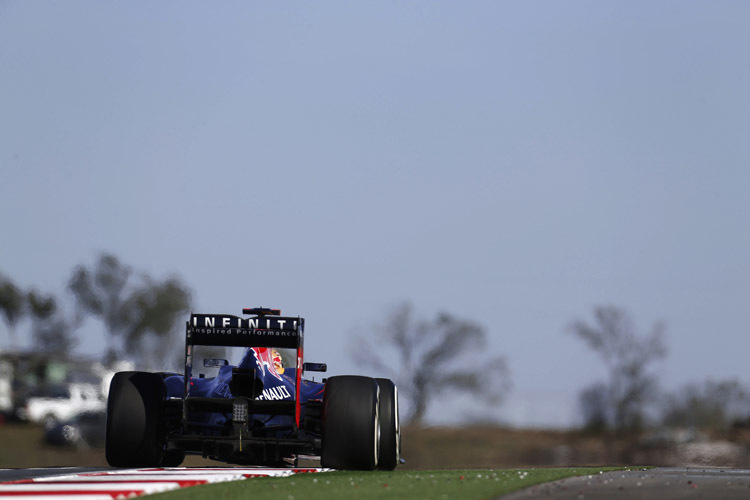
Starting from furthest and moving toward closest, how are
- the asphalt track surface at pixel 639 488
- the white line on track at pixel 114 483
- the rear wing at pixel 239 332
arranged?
the rear wing at pixel 239 332
the white line on track at pixel 114 483
the asphalt track surface at pixel 639 488

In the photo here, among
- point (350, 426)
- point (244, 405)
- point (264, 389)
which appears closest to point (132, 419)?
point (244, 405)

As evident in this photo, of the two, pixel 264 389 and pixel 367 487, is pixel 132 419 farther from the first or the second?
pixel 367 487

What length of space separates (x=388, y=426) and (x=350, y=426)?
2.85ft

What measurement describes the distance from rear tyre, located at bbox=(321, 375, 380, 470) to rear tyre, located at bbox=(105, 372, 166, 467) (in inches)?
86.7

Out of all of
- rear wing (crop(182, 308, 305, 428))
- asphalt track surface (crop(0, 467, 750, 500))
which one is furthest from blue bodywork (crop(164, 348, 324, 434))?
asphalt track surface (crop(0, 467, 750, 500))

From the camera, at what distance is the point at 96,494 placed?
10617 millimetres

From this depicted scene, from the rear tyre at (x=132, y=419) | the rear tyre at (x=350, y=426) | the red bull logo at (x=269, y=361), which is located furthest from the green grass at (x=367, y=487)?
the rear tyre at (x=132, y=419)

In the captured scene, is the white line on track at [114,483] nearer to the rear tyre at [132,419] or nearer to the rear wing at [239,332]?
the rear tyre at [132,419]

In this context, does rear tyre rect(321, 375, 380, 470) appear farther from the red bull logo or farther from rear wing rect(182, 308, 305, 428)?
the red bull logo

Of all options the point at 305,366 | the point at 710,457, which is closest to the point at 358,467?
the point at 305,366

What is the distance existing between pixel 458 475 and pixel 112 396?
434 cm

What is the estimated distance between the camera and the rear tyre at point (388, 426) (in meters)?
14.5

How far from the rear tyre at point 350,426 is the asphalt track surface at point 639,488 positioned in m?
2.42

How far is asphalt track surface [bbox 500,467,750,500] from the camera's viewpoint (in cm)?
1062
